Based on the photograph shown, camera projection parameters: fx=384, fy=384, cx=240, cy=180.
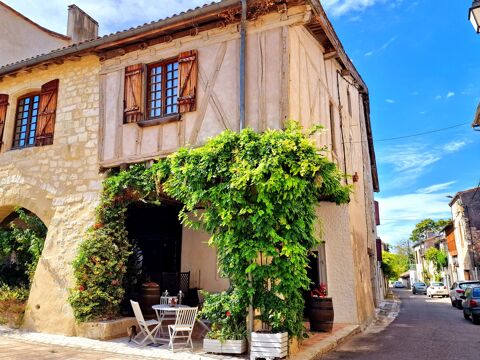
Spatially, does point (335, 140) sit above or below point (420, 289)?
above

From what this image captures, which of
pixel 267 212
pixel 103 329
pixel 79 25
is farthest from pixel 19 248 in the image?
pixel 79 25

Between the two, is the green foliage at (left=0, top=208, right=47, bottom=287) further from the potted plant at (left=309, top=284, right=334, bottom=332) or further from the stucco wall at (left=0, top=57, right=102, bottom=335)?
the potted plant at (left=309, top=284, right=334, bottom=332)

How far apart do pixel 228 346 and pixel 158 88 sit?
5.23 metres

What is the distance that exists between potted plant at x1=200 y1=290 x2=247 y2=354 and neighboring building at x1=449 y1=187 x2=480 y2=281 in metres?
22.5

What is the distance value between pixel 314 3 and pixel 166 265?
6992mm

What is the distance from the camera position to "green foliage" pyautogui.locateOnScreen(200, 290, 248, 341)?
221 inches

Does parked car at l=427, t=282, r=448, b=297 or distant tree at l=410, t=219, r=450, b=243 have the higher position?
distant tree at l=410, t=219, r=450, b=243

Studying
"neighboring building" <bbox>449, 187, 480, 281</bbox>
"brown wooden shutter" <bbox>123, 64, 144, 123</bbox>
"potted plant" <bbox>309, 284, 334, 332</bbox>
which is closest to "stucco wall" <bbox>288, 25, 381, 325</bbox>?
"potted plant" <bbox>309, 284, 334, 332</bbox>

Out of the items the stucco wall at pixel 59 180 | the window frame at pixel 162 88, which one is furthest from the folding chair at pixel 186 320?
the window frame at pixel 162 88

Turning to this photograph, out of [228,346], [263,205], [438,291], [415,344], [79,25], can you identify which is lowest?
[438,291]

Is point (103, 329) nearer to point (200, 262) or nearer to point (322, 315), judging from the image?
point (200, 262)

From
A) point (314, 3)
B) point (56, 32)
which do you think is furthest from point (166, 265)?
point (56, 32)

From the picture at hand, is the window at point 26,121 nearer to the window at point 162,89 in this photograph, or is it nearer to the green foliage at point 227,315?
the window at point 162,89

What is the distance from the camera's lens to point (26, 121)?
32.2 feet
